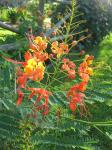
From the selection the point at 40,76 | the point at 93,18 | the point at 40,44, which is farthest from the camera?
the point at 93,18

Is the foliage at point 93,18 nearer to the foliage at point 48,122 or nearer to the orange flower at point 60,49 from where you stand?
the foliage at point 48,122

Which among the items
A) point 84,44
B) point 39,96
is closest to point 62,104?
point 39,96

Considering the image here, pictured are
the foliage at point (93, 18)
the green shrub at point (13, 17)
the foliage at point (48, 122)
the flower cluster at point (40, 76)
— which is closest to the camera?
the flower cluster at point (40, 76)

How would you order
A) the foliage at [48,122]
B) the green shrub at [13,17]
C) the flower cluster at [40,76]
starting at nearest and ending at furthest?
the flower cluster at [40,76] < the foliage at [48,122] < the green shrub at [13,17]

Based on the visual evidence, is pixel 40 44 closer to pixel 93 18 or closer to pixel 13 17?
pixel 93 18

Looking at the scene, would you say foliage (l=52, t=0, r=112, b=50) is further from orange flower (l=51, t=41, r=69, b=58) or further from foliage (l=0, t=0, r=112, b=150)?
orange flower (l=51, t=41, r=69, b=58)

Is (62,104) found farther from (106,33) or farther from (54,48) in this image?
(106,33)

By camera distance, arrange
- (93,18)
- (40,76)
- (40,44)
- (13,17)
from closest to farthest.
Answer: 1. (40,76)
2. (40,44)
3. (93,18)
4. (13,17)

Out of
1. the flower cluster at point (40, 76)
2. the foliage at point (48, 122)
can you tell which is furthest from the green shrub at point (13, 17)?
the flower cluster at point (40, 76)

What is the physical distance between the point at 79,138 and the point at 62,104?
13.8 inches

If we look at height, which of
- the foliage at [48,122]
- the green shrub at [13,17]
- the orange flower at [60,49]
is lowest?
the green shrub at [13,17]

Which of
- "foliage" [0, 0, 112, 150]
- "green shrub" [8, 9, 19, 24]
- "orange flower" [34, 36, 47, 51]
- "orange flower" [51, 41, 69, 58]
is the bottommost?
"green shrub" [8, 9, 19, 24]

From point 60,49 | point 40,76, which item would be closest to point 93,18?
point 60,49

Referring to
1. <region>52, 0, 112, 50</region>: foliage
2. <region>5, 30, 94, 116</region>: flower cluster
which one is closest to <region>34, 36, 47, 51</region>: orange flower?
<region>5, 30, 94, 116</region>: flower cluster
